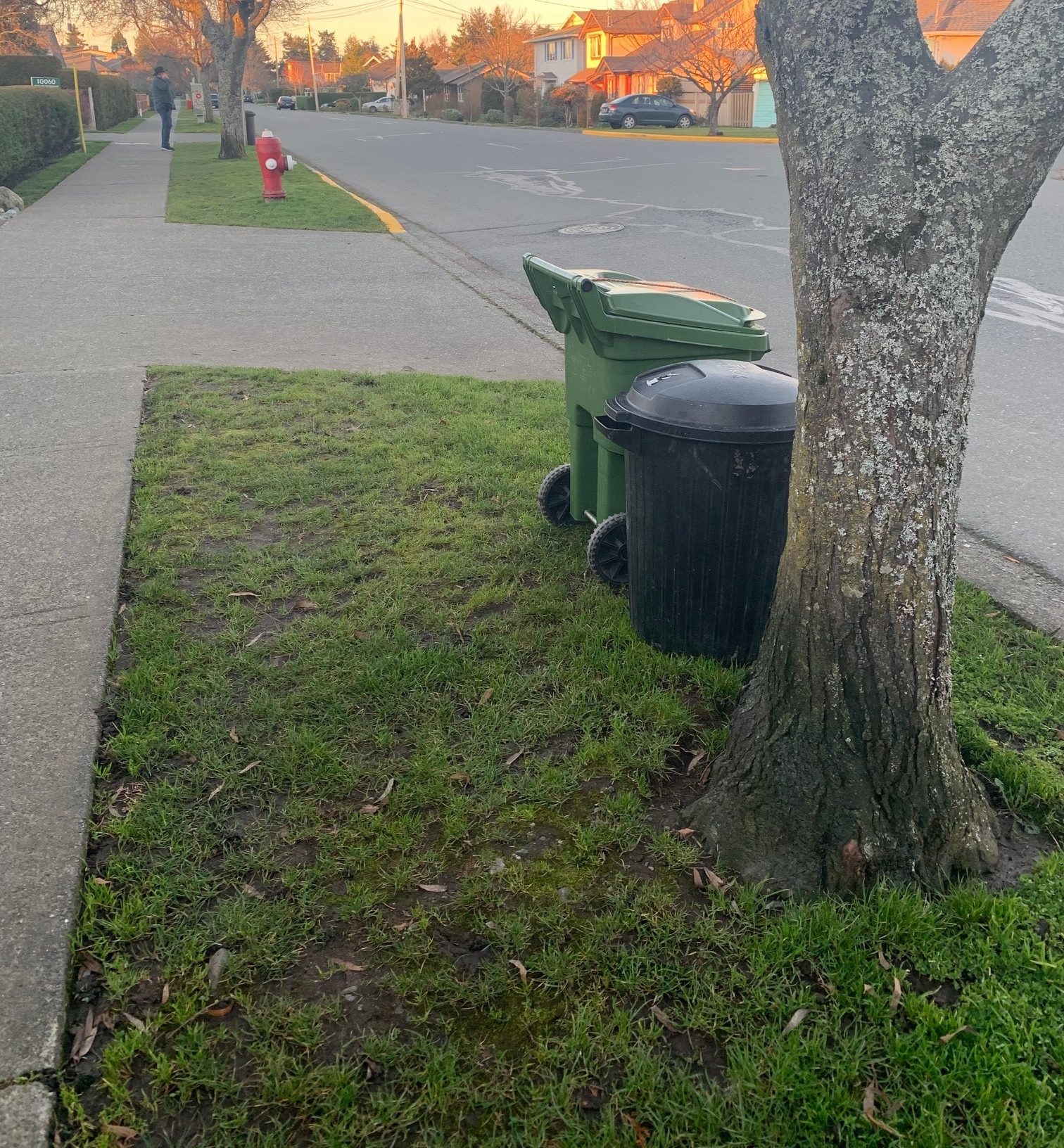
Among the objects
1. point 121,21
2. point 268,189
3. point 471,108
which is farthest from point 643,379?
point 471,108

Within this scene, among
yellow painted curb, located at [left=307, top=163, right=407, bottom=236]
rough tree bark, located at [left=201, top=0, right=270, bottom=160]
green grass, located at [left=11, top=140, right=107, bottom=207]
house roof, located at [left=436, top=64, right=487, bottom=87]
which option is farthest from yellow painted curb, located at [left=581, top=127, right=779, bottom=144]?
house roof, located at [left=436, top=64, right=487, bottom=87]

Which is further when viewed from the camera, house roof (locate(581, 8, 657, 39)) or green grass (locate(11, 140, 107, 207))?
house roof (locate(581, 8, 657, 39))

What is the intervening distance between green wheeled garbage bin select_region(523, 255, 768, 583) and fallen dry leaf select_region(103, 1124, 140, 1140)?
8.29 feet

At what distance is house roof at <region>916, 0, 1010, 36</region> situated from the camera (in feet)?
99.9

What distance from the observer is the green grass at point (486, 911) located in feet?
6.64

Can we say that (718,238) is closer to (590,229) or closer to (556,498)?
(590,229)

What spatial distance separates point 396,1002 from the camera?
2.26m

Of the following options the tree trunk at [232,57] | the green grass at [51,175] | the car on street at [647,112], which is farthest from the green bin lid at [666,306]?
the car on street at [647,112]

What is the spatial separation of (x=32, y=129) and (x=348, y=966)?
23479mm

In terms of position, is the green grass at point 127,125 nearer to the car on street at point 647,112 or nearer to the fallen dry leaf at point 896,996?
the car on street at point 647,112

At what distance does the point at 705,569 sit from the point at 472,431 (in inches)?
110

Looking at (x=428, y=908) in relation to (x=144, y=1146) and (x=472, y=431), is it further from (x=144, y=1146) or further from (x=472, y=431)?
(x=472, y=431)

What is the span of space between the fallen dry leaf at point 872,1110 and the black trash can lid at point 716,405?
1.77 m

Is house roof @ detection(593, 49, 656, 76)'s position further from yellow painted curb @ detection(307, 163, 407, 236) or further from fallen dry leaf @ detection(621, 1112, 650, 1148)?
fallen dry leaf @ detection(621, 1112, 650, 1148)
